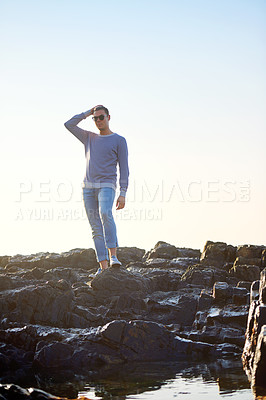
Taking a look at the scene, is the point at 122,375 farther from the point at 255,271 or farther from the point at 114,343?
the point at 255,271

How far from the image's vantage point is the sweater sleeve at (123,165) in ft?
36.5

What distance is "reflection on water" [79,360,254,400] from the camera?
570 centimetres

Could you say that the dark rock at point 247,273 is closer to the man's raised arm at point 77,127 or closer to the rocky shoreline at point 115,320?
the rocky shoreline at point 115,320

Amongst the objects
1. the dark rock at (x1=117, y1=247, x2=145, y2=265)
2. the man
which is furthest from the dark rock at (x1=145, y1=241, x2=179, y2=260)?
the man

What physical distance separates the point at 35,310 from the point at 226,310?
3.13 metres

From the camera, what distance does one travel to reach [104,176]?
36.5 ft

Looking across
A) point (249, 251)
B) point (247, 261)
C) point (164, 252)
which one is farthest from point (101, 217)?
point (164, 252)

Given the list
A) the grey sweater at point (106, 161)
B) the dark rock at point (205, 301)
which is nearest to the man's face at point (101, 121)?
the grey sweater at point (106, 161)

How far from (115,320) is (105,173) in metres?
3.58

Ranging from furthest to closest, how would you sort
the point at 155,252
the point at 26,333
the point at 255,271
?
the point at 155,252, the point at 255,271, the point at 26,333

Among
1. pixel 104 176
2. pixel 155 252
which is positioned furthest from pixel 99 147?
pixel 155 252

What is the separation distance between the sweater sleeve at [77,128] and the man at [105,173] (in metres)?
0.15

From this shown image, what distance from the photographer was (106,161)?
11.1 meters

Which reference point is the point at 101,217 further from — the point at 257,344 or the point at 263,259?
the point at 263,259
